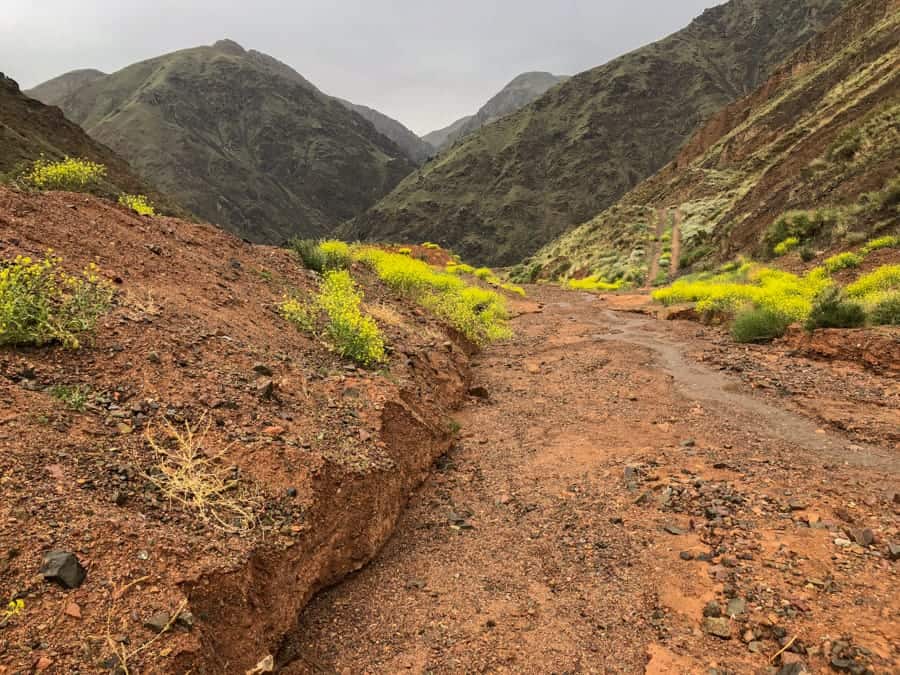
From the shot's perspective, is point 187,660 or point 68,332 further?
point 68,332

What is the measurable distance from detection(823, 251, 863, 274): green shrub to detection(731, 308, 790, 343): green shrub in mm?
5365

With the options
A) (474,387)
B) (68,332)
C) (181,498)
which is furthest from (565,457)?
(68,332)

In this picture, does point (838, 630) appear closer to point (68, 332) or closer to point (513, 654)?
point (513, 654)

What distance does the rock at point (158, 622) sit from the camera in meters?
2.26

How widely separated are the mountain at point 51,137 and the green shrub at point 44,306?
26198mm

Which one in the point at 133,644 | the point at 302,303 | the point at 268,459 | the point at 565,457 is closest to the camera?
the point at 133,644

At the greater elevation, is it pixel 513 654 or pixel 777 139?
pixel 777 139

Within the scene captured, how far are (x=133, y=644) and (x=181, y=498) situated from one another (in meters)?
0.94

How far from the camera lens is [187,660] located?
2.27 metres

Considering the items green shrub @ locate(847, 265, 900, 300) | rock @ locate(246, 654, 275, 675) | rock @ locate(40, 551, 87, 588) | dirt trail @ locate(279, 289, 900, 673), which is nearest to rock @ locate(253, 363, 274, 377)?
dirt trail @ locate(279, 289, 900, 673)

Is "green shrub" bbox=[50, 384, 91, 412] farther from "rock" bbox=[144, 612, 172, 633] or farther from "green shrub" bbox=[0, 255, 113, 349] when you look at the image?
"rock" bbox=[144, 612, 172, 633]

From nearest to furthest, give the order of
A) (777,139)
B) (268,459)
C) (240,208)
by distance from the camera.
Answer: (268,459), (777,139), (240,208)

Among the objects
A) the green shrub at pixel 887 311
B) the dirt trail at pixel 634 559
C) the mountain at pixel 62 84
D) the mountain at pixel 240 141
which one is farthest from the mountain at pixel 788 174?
the mountain at pixel 62 84

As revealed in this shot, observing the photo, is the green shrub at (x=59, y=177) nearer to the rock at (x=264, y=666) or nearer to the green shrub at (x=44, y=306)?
the green shrub at (x=44, y=306)
